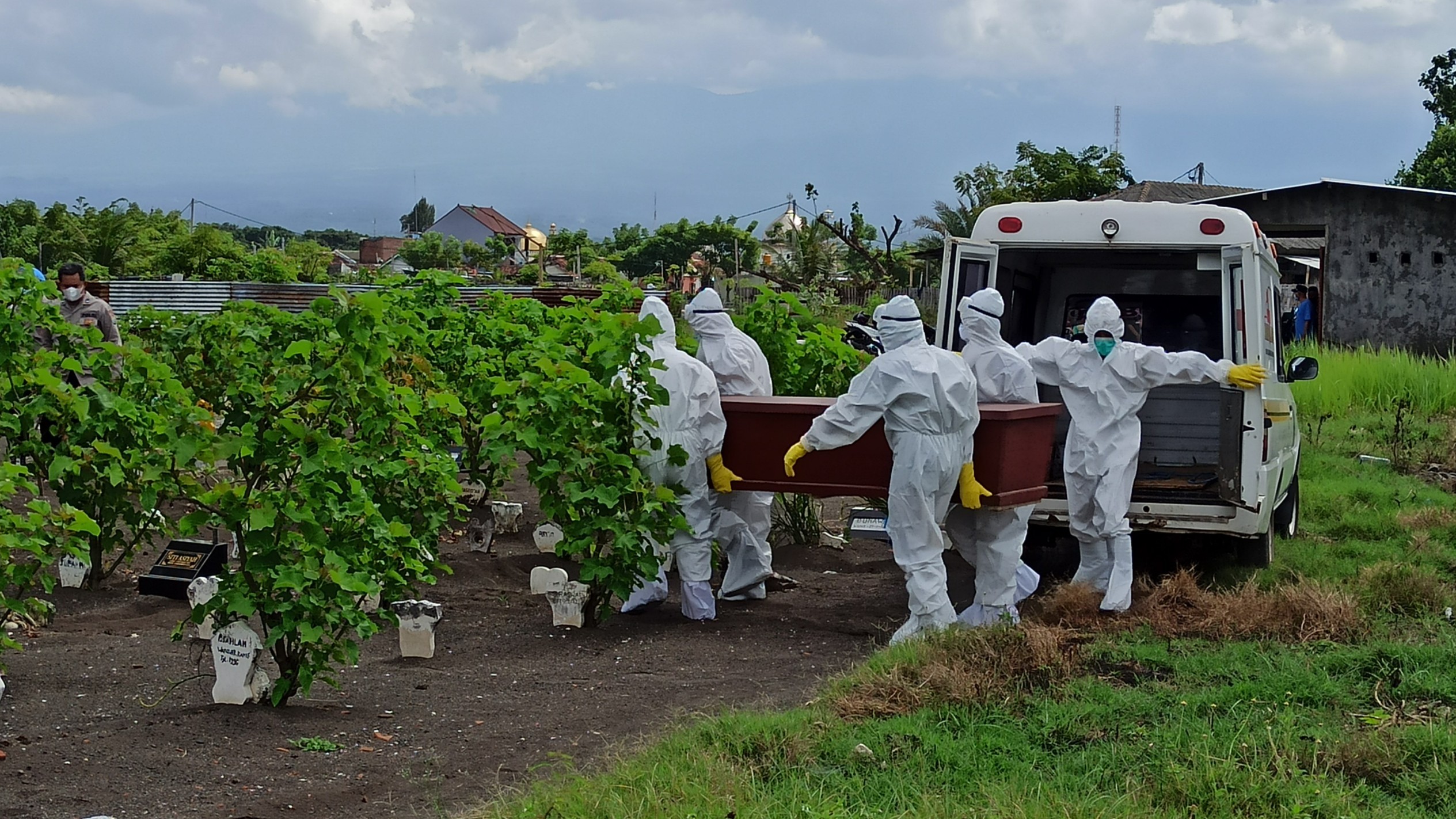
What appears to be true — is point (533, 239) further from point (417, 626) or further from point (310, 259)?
point (417, 626)

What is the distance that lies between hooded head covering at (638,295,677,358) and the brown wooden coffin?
510 mm

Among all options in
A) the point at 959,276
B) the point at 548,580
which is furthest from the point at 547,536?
the point at 959,276

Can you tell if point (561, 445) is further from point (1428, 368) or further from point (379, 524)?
point (1428, 368)

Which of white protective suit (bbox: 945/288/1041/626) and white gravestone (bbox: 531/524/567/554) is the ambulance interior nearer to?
white protective suit (bbox: 945/288/1041/626)

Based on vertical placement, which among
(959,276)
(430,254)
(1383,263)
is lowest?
(959,276)

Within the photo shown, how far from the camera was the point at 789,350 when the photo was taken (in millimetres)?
10203

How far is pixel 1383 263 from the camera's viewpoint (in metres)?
19.9

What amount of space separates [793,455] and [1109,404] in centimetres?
192

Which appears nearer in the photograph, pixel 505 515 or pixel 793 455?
pixel 793 455

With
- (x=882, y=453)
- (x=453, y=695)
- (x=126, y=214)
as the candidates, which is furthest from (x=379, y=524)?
(x=126, y=214)

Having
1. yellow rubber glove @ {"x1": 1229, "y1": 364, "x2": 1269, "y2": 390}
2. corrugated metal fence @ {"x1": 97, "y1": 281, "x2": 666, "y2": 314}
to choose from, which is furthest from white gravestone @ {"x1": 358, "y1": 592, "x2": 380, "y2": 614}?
corrugated metal fence @ {"x1": 97, "y1": 281, "x2": 666, "y2": 314}

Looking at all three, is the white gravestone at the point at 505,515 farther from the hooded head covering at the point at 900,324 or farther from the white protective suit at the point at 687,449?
the hooded head covering at the point at 900,324

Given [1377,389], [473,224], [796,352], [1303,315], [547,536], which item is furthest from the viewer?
[473,224]

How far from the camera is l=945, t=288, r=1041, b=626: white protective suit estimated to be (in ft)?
24.4
